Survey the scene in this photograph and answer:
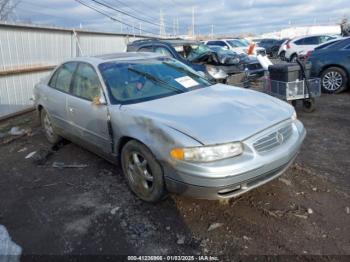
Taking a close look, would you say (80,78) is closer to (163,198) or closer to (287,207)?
(163,198)

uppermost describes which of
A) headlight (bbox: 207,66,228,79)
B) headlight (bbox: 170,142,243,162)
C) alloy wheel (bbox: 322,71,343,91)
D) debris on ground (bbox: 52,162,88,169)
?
headlight (bbox: 207,66,228,79)

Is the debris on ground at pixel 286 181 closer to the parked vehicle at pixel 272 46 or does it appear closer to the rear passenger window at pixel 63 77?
the rear passenger window at pixel 63 77

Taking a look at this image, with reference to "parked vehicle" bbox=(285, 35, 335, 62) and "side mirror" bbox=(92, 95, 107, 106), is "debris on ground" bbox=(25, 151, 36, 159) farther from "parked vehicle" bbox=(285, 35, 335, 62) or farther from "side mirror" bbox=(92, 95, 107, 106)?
"parked vehicle" bbox=(285, 35, 335, 62)

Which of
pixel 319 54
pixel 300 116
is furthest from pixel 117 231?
pixel 319 54

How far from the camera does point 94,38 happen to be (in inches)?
494

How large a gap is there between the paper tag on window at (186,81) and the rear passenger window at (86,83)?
104 cm

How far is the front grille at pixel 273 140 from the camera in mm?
2895

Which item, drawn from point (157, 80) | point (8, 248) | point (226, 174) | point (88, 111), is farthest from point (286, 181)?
point (8, 248)

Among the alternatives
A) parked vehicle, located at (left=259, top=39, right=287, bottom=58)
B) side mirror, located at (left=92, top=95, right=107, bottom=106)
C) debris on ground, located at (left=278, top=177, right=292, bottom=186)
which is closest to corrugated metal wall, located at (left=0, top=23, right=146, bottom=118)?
side mirror, located at (left=92, top=95, right=107, bottom=106)

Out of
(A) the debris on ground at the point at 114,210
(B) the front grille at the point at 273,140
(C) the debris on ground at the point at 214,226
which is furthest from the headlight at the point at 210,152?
(A) the debris on ground at the point at 114,210

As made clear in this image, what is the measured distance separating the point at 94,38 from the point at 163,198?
1074 centimetres

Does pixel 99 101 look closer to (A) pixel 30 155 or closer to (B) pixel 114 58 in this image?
(B) pixel 114 58

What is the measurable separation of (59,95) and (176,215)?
282 cm

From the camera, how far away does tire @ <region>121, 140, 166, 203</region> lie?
10.2 feet
